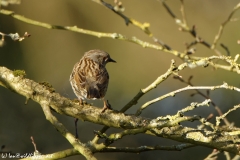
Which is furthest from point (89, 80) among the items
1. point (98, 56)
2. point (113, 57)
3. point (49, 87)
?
point (113, 57)

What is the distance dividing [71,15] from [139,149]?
5.97m

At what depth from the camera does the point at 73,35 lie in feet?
32.2

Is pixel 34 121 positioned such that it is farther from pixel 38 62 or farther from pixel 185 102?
pixel 185 102

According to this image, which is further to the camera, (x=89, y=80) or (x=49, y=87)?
(x=89, y=80)

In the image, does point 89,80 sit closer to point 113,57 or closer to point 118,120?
point 118,120

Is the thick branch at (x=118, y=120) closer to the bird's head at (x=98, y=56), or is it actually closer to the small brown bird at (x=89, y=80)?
the small brown bird at (x=89, y=80)

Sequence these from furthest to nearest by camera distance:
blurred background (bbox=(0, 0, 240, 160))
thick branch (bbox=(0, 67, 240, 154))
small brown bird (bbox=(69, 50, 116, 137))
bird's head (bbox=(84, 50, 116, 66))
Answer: blurred background (bbox=(0, 0, 240, 160)) < bird's head (bbox=(84, 50, 116, 66)) < small brown bird (bbox=(69, 50, 116, 137)) < thick branch (bbox=(0, 67, 240, 154))

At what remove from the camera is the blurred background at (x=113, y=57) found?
29.3 feet

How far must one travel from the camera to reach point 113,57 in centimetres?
1011

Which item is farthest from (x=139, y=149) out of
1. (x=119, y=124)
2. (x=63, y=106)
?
(x=63, y=106)

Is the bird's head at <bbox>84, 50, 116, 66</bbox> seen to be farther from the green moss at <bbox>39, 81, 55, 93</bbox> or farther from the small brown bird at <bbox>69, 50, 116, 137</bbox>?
the green moss at <bbox>39, 81, 55, 93</bbox>

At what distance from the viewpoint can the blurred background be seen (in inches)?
352

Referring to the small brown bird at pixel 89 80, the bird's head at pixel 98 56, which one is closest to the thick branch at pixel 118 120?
the small brown bird at pixel 89 80

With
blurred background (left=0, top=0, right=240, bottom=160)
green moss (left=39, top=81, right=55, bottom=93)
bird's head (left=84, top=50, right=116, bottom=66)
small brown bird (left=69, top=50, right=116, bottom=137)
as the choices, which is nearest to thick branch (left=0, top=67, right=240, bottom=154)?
green moss (left=39, top=81, right=55, bottom=93)
